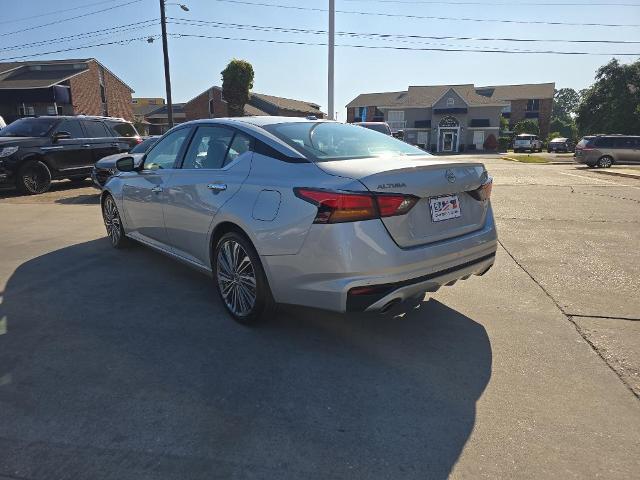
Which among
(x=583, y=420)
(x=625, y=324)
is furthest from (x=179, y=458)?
(x=625, y=324)

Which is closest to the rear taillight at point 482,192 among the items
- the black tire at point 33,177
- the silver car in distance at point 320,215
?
the silver car in distance at point 320,215

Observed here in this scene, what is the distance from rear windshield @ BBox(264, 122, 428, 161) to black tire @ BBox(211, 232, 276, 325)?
84 cm

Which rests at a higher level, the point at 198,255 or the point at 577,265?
the point at 198,255

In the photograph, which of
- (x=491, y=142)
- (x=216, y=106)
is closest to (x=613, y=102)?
(x=491, y=142)

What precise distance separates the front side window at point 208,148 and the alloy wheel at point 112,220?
2056 mm

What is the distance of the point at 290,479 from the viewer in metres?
2.01

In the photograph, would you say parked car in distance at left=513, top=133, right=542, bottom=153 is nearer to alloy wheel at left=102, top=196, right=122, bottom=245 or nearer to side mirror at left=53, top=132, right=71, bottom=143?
side mirror at left=53, top=132, right=71, bottom=143

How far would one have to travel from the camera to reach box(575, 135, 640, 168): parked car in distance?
23.0m

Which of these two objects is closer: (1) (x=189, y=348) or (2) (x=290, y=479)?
(2) (x=290, y=479)

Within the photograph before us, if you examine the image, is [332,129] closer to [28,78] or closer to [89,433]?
[89,433]

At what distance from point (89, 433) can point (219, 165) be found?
7.30 feet

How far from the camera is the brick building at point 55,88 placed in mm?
37906

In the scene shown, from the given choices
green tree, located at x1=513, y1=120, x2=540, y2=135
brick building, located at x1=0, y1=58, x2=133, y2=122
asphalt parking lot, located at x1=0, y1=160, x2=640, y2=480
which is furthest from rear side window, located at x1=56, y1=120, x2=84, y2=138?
green tree, located at x1=513, y1=120, x2=540, y2=135

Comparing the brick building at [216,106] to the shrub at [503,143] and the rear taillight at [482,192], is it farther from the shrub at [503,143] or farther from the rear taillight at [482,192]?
the rear taillight at [482,192]
